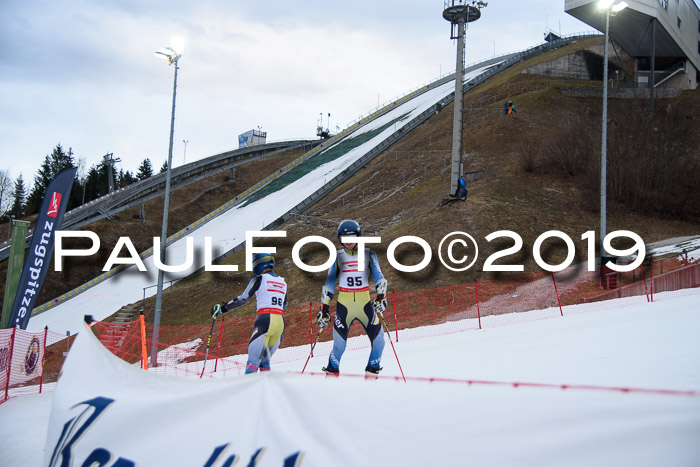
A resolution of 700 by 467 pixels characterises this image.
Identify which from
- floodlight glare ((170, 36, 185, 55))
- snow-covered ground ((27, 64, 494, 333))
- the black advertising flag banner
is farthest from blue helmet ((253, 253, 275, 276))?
snow-covered ground ((27, 64, 494, 333))

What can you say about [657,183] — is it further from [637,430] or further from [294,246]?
[637,430]

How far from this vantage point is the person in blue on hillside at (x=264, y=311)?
732cm

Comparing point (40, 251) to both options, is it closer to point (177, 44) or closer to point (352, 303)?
point (177, 44)

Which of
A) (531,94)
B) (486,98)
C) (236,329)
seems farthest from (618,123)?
(236,329)

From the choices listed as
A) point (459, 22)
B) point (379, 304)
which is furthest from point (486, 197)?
point (379, 304)

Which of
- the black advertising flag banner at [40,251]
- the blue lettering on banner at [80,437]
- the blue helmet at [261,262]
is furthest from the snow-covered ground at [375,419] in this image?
the black advertising flag banner at [40,251]

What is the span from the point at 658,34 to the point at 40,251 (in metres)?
47.0

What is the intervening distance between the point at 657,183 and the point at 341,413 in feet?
103

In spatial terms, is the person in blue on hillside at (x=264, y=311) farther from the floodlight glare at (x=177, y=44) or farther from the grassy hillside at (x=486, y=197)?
the floodlight glare at (x=177, y=44)

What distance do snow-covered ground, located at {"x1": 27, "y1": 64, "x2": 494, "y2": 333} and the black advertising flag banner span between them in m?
8.62

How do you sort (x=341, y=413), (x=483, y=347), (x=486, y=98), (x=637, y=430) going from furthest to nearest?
(x=486, y=98) < (x=483, y=347) < (x=341, y=413) < (x=637, y=430)

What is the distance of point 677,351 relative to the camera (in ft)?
23.7

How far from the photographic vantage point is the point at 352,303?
7.00 m

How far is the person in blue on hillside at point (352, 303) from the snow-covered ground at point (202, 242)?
22.6 m
